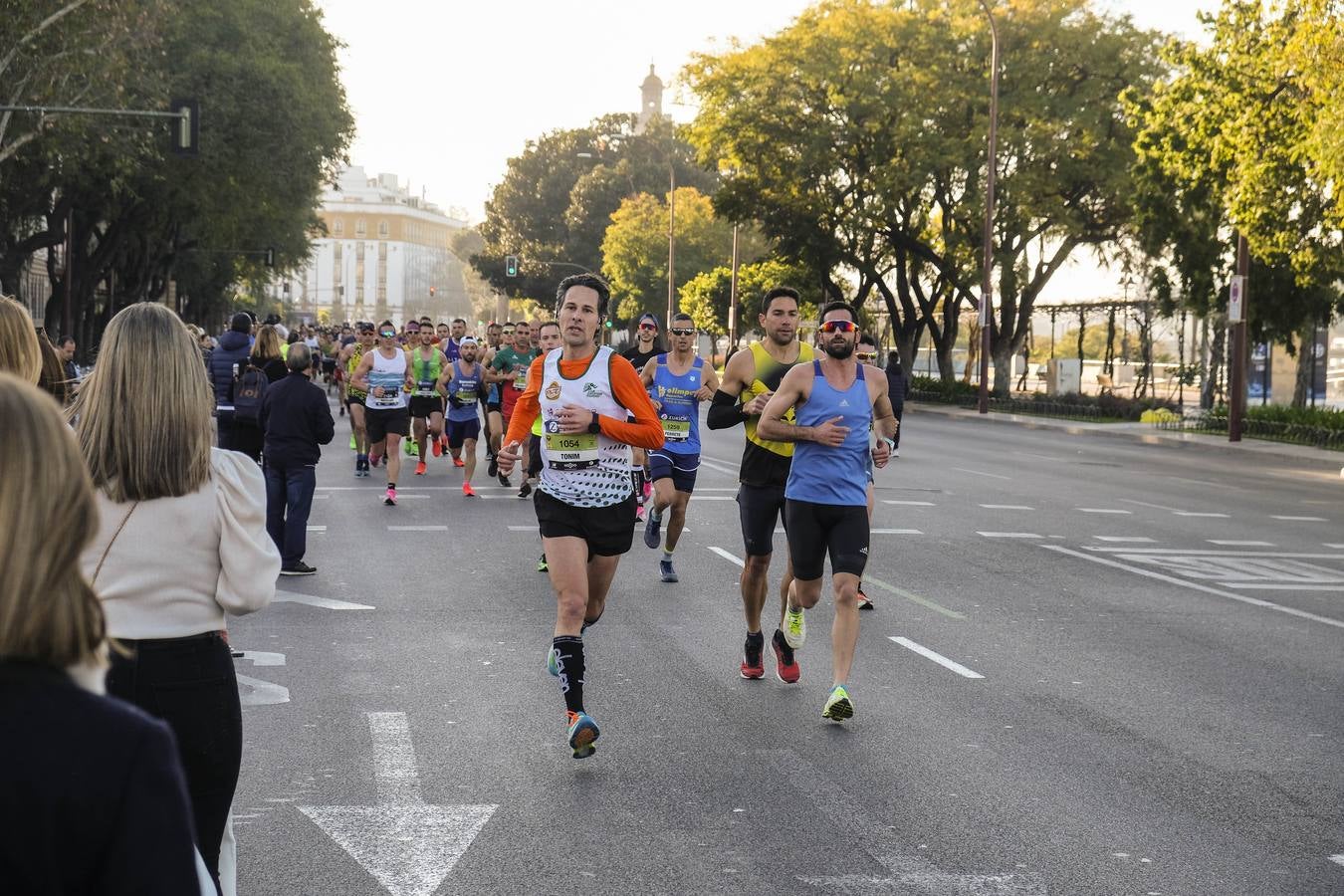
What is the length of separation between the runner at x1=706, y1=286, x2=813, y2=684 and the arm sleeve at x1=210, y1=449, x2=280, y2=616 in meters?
4.59

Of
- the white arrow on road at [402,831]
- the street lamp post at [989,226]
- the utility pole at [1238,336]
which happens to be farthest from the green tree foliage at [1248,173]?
the white arrow on road at [402,831]

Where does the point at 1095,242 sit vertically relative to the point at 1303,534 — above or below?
above

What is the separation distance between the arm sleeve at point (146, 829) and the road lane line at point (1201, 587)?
9.79 meters

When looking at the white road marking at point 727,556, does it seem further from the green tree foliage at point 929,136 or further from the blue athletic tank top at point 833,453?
the green tree foliage at point 929,136

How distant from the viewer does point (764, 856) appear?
536cm

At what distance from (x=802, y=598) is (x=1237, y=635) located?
346 centimetres

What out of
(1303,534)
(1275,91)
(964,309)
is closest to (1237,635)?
(1303,534)

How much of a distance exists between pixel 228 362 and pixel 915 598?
5.68 metres

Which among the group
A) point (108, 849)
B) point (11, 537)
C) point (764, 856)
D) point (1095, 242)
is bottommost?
point (764, 856)

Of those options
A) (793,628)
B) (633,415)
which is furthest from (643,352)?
(633,415)

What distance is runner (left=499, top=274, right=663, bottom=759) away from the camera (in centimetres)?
683

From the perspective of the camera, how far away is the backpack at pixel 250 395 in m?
12.4

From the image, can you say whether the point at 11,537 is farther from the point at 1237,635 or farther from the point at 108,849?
the point at 1237,635

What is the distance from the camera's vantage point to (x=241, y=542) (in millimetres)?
3809
